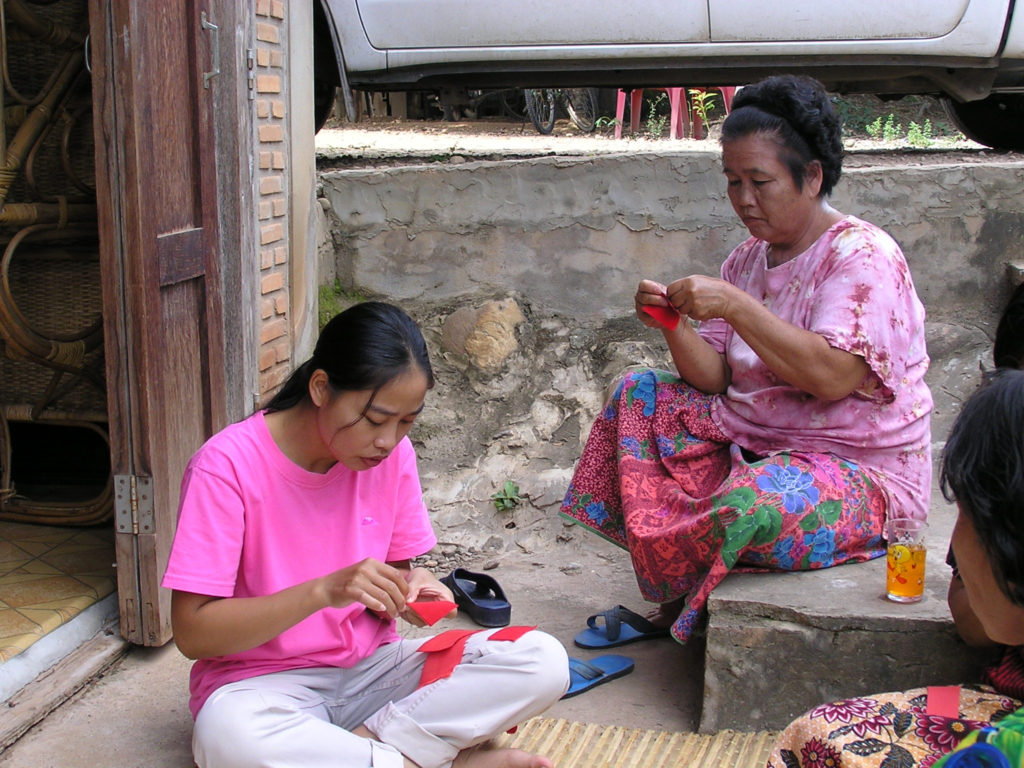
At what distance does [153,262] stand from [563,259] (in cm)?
193

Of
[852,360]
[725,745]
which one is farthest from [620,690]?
[852,360]

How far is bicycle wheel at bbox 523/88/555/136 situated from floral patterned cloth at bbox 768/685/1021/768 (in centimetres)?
751

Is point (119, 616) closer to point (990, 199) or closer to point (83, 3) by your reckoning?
point (83, 3)

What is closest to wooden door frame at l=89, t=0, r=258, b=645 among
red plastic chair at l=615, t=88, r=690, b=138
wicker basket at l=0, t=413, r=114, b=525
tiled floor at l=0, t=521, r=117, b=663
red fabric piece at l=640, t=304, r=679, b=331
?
tiled floor at l=0, t=521, r=117, b=663

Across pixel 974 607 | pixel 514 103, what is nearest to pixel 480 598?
pixel 974 607

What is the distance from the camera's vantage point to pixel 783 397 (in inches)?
112

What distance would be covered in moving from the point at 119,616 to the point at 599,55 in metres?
2.80

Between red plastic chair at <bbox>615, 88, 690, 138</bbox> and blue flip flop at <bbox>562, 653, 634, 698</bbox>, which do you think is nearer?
blue flip flop at <bbox>562, 653, 634, 698</bbox>

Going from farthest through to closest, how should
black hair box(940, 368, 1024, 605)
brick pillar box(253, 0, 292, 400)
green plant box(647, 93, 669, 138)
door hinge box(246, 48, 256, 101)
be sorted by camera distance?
green plant box(647, 93, 669, 138) < brick pillar box(253, 0, 292, 400) < door hinge box(246, 48, 256, 101) < black hair box(940, 368, 1024, 605)

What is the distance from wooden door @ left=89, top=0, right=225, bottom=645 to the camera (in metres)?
2.77

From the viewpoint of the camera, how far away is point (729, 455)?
2980 millimetres

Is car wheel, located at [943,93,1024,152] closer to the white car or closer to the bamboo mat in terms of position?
the white car

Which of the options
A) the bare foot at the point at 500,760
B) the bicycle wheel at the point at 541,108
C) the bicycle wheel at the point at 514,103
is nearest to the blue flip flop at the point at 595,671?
the bare foot at the point at 500,760

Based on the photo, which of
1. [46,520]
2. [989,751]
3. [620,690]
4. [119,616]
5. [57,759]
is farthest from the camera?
[46,520]
